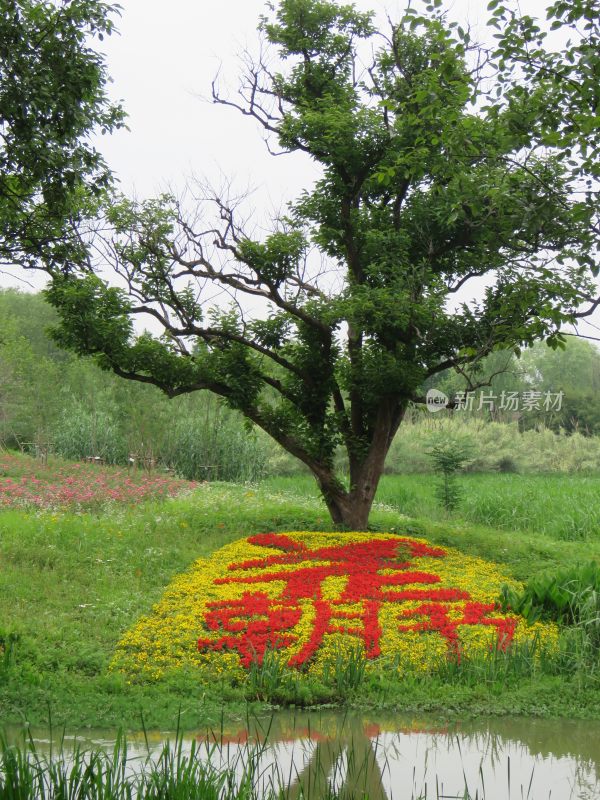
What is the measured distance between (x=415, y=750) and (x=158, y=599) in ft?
13.7

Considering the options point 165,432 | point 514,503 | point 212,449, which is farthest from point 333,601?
point 212,449

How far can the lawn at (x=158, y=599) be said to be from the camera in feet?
18.9

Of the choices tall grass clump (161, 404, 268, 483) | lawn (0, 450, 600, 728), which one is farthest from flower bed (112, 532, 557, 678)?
tall grass clump (161, 404, 268, 483)

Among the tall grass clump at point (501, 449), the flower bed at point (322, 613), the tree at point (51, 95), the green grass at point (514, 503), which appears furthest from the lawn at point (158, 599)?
the tall grass clump at point (501, 449)

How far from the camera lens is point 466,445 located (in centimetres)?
1705

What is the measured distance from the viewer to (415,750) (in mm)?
5047

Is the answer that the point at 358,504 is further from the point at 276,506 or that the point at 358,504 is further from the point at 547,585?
the point at 547,585

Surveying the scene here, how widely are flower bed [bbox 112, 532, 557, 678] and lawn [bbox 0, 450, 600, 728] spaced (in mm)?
287

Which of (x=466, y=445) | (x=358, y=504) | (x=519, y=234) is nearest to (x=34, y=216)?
(x=519, y=234)

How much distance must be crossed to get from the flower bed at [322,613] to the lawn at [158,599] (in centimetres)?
29

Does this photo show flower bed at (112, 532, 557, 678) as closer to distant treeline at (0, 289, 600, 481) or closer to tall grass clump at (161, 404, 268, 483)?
distant treeline at (0, 289, 600, 481)

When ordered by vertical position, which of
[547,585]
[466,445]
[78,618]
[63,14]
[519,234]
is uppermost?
[63,14]

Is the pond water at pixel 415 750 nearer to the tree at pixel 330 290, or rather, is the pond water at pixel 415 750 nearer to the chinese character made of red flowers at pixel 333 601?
the chinese character made of red flowers at pixel 333 601

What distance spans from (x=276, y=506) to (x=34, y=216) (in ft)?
26.9
